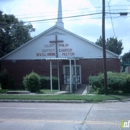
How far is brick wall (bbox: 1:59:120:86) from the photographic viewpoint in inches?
1119

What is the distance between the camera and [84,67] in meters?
28.8

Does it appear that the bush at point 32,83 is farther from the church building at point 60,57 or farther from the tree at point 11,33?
the tree at point 11,33

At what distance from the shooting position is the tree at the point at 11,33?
3975 cm

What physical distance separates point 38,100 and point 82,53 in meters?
12.8

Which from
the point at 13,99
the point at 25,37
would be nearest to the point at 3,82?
the point at 13,99

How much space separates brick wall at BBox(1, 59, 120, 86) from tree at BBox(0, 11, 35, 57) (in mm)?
9281

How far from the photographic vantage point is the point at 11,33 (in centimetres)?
4294

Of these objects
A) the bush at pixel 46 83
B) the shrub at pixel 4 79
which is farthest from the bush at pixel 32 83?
the shrub at pixel 4 79

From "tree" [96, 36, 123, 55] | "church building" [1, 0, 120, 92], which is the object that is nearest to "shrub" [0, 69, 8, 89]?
"church building" [1, 0, 120, 92]

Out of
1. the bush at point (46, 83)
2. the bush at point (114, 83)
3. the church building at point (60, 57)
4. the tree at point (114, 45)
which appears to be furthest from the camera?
the tree at point (114, 45)

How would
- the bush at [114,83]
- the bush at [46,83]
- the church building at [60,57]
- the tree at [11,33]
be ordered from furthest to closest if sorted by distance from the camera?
the tree at [11,33]
the church building at [60,57]
the bush at [46,83]
the bush at [114,83]

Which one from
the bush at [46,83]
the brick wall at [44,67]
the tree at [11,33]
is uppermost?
the tree at [11,33]

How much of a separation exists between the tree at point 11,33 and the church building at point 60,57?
30.4 ft

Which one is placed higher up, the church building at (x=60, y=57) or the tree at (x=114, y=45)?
the tree at (x=114, y=45)
